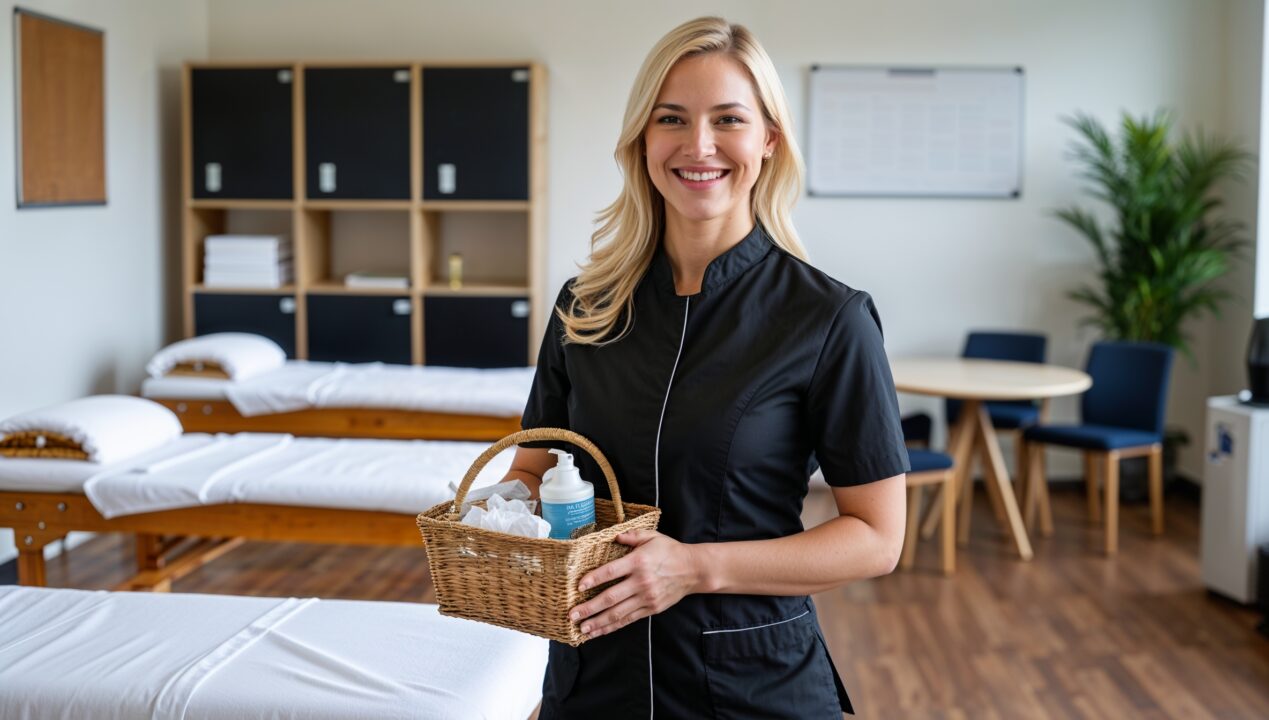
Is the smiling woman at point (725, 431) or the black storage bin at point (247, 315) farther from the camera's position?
the black storage bin at point (247, 315)

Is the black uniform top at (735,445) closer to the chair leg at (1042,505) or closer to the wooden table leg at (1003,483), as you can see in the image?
the wooden table leg at (1003,483)

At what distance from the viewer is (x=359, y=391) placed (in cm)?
448

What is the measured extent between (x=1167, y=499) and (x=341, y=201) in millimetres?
4065

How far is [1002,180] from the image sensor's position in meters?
5.80

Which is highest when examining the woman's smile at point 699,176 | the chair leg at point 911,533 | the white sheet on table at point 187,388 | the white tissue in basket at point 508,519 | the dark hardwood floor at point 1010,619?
the woman's smile at point 699,176

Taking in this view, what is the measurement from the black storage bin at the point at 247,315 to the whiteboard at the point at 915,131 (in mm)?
2529

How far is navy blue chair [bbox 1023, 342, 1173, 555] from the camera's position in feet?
16.1

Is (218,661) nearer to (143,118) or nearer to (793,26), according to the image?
(143,118)

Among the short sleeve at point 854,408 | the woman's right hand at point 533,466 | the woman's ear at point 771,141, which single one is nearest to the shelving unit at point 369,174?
the woman's right hand at point 533,466

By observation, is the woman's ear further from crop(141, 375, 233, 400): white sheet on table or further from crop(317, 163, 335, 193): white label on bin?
crop(317, 163, 335, 193): white label on bin

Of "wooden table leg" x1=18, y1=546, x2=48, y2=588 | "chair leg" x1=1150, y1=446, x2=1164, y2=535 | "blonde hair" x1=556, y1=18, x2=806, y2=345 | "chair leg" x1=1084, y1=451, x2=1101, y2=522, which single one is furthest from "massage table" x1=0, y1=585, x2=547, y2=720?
"chair leg" x1=1084, y1=451, x2=1101, y2=522

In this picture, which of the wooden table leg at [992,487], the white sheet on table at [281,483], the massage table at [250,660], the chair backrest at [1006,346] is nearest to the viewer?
the massage table at [250,660]

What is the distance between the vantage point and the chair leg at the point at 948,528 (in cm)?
451

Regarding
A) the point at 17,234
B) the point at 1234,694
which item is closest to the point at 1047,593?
the point at 1234,694
